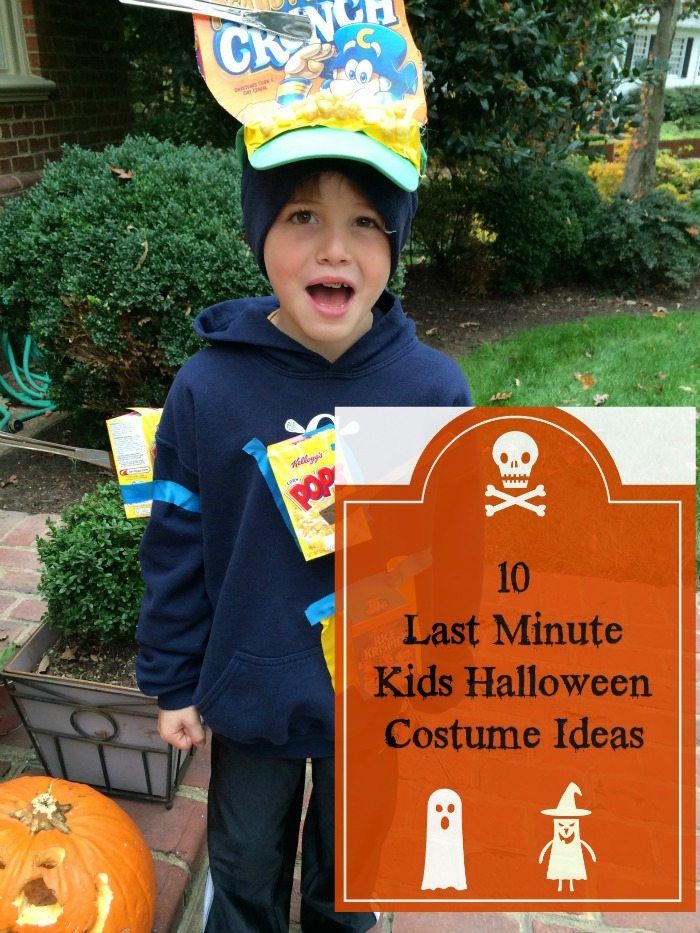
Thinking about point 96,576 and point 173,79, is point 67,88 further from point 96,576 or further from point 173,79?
point 96,576

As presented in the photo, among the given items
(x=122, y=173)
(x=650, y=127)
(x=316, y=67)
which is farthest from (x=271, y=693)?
(x=650, y=127)

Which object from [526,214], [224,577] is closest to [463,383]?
[224,577]

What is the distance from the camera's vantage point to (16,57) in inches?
191

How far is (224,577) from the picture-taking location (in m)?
1.35

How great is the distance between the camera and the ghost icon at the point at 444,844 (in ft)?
6.00

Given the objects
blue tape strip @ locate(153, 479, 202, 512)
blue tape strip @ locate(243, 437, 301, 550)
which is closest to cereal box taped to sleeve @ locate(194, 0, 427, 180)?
blue tape strip @ locate(243, 437, 301, 550)

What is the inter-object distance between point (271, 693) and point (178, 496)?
38 cm

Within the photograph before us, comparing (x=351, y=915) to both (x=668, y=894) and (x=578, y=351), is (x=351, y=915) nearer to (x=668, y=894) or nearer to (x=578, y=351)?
(x=668, y=894)

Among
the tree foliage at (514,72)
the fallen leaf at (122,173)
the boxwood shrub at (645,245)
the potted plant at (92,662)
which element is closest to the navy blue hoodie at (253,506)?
the potted plant at (92,662)

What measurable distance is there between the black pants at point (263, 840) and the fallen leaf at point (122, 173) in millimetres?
2763

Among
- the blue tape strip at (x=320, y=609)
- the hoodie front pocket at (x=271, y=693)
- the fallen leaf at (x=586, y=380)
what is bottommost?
the fallen leaf at (x=586, y=380)

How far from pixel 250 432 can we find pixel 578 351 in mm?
4477

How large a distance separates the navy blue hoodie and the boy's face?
0.09 metres

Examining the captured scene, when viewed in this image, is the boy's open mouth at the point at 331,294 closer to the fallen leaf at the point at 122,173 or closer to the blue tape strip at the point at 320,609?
the blue tape strip at the point at 320,609
